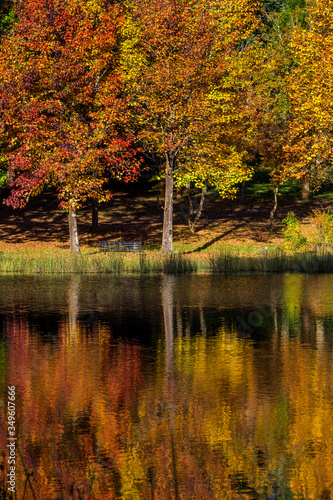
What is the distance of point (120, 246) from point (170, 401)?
93.8ft

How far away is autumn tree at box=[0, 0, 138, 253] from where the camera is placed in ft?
117

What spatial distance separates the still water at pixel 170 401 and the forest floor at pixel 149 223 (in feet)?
76.5

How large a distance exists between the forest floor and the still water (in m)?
23.3

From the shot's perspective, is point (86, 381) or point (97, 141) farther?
point (97, 141)

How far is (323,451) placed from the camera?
774 cm

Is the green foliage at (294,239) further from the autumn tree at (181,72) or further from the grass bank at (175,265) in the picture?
the autumn tree at (181,72)

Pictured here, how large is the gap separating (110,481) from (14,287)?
18792mm

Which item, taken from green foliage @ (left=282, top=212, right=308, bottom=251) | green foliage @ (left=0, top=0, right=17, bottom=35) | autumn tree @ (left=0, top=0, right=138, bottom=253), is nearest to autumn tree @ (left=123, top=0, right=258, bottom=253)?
autumn tree @ (left=0, top=0, right=138, bottom=253)

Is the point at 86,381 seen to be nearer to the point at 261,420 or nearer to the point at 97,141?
the point at 261,420

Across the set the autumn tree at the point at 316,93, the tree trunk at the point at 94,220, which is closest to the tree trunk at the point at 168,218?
the autumn tree at the point at 316,93

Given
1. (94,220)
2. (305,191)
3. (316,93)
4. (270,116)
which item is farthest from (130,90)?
(305,191)

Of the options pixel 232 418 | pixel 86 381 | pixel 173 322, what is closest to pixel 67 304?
pixel 173 322

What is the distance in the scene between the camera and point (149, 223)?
163 feet

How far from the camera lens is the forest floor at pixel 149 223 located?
43.8 metres
